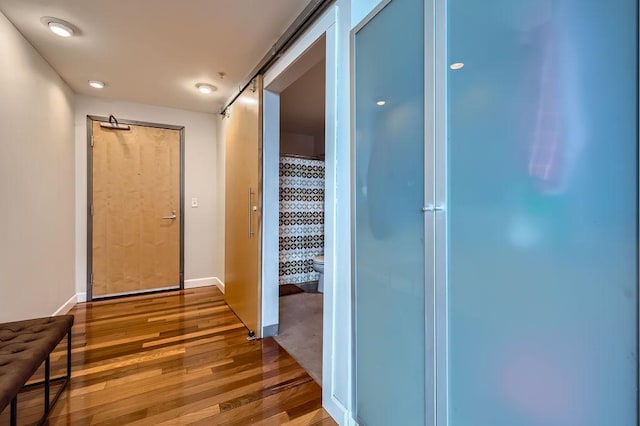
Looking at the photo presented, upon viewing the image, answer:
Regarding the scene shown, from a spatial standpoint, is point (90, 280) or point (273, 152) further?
point (90, 280)

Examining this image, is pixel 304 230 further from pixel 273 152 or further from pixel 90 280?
pixel 90 280

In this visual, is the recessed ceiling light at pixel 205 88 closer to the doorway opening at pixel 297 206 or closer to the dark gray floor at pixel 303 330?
the doorway opening at pixel 297 206

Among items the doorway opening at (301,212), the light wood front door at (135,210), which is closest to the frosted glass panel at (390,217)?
the doorway opening at (301,212)

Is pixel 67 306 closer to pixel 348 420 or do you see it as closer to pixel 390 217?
pixel 348 420

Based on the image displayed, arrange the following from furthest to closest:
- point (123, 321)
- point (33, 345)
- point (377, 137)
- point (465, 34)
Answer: point (123, 321), point (33, 345), point (377, 137), point (465, 34)

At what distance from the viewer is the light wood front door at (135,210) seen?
3439mm

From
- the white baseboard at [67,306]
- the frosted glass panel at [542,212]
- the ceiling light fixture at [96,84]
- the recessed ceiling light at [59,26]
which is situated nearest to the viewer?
the frosted glass panel at [542,212]

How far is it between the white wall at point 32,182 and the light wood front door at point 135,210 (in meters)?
0.34

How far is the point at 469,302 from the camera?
91cm

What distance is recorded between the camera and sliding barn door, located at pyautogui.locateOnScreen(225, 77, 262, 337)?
8.14 ft

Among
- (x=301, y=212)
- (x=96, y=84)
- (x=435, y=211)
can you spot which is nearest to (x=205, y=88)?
(x=96, y=84)

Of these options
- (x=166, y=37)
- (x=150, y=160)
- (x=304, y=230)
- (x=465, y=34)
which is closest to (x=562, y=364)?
(x=465, y=34)

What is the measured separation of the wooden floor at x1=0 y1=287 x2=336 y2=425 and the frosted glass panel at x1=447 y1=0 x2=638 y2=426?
1.07 meters

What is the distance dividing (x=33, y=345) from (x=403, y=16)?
221 cm
